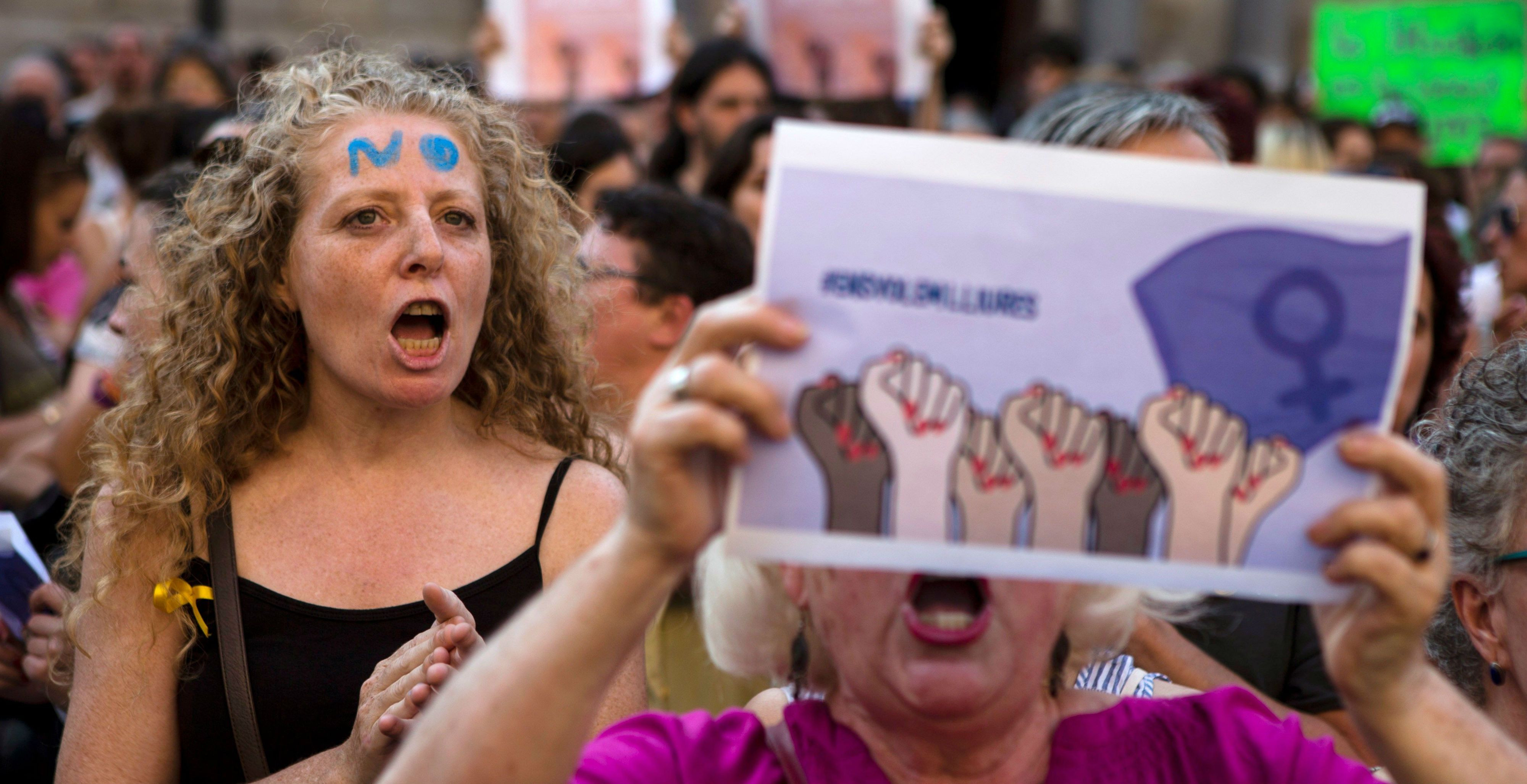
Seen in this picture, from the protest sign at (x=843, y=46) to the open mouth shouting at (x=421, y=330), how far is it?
12.8 feet

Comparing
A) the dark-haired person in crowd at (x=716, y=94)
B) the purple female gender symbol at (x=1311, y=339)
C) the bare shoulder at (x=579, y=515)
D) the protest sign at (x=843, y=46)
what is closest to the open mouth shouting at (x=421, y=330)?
the bare shoulder at (x=579, y=515)

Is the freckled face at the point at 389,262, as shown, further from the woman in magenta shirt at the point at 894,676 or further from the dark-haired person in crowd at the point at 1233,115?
the dark-haired person in crowd at the point at 1233,115

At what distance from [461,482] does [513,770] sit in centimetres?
112

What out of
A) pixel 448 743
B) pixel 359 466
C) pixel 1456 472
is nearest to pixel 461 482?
pixel 359 466

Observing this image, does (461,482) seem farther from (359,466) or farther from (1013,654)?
(1013,654)

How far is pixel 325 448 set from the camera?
2555 millimetres

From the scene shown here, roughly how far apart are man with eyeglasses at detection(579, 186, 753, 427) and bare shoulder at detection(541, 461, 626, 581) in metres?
1.00

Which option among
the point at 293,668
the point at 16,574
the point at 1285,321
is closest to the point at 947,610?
the point at 1285,321

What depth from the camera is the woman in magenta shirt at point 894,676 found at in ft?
4.54

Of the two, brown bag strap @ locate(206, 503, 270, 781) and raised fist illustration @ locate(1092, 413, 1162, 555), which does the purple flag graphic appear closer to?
raised fist illustration @ locate(1092, 413, 1162, 555)

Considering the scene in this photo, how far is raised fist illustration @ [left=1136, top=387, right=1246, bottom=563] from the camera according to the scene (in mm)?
1418

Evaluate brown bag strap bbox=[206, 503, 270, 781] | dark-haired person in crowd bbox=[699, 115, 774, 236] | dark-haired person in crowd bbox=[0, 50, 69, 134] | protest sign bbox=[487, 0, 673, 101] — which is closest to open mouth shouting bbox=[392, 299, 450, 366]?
brown bag strap bbox=[206, 503, 270, 781]

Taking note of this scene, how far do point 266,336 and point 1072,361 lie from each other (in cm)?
167

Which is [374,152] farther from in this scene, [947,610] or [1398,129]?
[1398,129]
